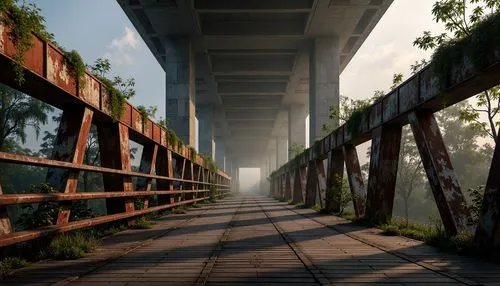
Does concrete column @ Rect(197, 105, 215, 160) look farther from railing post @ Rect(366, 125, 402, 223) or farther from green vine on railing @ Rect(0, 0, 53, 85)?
green vine on railing @ Rect(0, 0, 53, 85)

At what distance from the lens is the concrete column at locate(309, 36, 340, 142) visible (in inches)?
1126

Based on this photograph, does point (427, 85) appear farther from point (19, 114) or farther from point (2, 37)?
point (19, 114)

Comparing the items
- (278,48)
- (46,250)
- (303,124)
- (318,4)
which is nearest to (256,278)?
(46,250)

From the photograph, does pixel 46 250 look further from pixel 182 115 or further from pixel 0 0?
pixel 182 115

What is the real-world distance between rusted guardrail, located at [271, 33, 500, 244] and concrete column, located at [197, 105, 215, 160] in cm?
3555

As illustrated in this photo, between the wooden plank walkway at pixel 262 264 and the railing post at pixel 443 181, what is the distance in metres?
0.74

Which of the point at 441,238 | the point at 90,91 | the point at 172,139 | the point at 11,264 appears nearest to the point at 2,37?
the point at 11,264

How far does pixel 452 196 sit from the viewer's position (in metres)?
7.68

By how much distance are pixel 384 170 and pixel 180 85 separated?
2064 centimetres

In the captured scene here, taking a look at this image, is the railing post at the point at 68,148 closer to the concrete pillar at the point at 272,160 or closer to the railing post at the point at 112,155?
the railing post at the point at 112,155

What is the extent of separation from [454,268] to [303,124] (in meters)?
44.2

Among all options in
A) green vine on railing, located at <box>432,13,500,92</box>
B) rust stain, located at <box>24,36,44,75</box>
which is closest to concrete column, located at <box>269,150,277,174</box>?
green vine on railing, located at <box>432,13,500,92</box>

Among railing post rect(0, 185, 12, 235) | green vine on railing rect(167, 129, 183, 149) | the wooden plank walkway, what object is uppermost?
green vine on railing rect(167, 129, 183, 149)

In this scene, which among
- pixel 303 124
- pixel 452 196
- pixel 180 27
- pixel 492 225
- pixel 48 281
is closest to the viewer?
pixel 48 281
